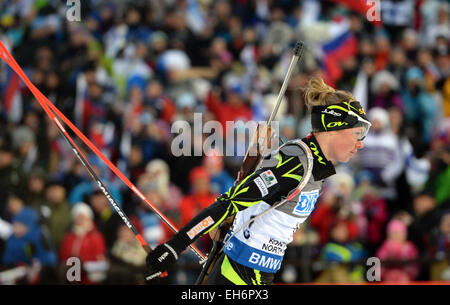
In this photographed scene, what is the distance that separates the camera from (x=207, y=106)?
35.4ft

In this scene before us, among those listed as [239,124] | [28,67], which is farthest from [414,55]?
[28,67]

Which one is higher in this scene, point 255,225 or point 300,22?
point 300,22

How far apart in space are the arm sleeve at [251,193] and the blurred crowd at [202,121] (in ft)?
13.5

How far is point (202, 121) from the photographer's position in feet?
34.0

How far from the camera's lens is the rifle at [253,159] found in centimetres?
505

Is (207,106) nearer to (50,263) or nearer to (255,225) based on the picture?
(50,263)

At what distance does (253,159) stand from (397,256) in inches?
164

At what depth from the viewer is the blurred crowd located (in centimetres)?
891

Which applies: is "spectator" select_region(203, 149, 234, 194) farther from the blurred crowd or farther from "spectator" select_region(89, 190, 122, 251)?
"spectator" select_region(89, 190, 122, 251)

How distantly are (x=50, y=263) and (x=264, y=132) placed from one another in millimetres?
4510

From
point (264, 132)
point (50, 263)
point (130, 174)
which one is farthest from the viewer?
point (130, 174)

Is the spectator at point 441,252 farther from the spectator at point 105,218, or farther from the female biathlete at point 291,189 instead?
the female biathlete at point 291,189

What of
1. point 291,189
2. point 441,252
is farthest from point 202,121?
point 291,189

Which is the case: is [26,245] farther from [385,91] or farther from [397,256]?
[385,91]
